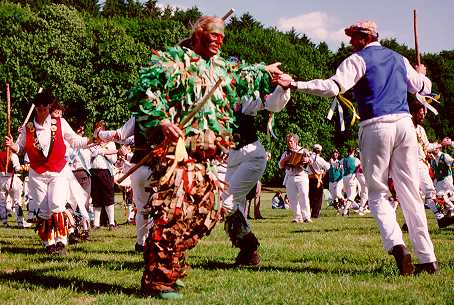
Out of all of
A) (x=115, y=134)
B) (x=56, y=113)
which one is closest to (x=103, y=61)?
(x=56, y=113)

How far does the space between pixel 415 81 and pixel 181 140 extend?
301cm

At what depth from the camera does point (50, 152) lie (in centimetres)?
842

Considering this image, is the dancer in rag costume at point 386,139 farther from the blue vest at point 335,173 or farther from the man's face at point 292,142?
the blue vest at point 335,173

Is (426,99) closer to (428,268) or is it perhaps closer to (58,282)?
(428,268)

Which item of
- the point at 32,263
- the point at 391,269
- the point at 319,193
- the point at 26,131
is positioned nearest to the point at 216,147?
the point at 391,269

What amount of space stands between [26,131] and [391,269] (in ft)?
17.7

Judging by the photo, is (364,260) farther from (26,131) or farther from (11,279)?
(26,131)

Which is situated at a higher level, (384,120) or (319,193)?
(384,120)

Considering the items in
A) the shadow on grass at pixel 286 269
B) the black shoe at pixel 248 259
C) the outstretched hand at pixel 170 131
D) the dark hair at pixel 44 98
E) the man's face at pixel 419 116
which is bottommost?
the shadow on grass at pixel 286 269

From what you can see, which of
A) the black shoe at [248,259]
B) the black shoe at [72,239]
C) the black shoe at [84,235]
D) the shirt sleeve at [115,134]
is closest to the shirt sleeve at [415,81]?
the black shoe at [248,259]

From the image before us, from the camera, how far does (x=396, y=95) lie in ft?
20.0

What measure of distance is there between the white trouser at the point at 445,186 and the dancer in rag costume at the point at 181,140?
34.8ft

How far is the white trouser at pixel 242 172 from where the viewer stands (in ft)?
23.0

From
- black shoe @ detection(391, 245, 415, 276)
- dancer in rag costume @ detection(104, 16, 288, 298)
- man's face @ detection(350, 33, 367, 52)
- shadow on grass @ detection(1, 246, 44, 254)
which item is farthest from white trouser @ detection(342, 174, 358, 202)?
dancer in rag costume @ detection(104, 16, 288, 298)
